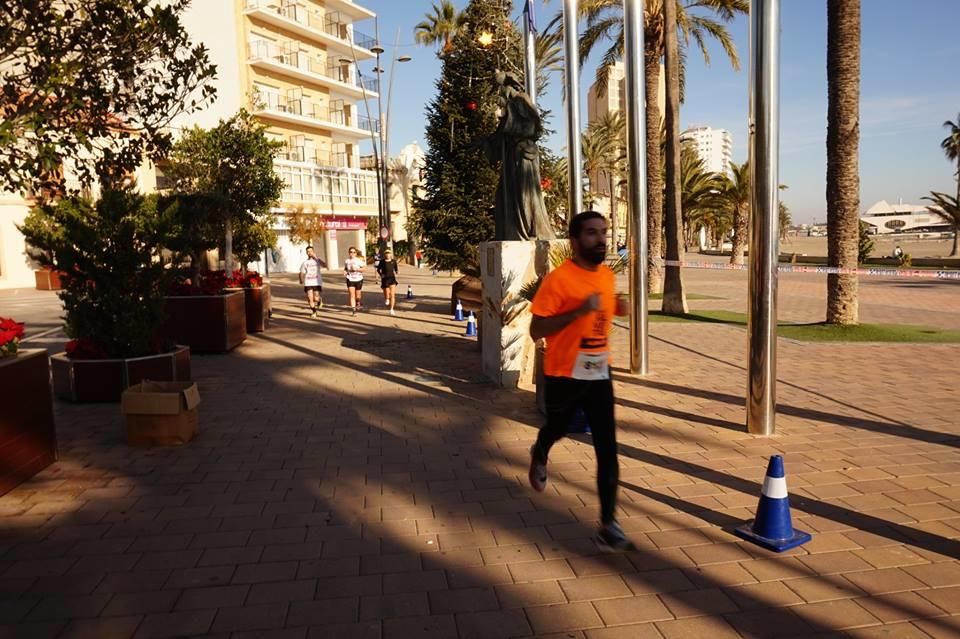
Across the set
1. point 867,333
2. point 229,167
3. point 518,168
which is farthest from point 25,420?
point 229,167

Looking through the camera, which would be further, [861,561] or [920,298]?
[920,298]

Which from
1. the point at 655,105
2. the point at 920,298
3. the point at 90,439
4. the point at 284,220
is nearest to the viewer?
the point at 90,439

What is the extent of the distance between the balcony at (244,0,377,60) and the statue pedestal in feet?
121

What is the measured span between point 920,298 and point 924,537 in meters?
18.8

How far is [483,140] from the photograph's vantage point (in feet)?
29.9

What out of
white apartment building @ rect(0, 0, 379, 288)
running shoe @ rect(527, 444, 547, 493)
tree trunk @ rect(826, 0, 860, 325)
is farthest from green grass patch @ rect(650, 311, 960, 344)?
white apartment building @ rect(0, 0, 379, 288)

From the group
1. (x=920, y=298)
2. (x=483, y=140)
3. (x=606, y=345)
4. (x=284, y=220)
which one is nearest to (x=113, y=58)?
(x=483, y=140)

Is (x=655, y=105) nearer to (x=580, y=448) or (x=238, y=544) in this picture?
(x=580, y=448)

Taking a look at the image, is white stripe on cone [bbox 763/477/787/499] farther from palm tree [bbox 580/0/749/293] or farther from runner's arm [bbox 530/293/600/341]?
palm tree [bbox 580/0/749/293]

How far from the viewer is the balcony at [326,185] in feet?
142

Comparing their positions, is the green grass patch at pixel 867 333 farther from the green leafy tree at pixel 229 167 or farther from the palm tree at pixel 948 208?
the palm tree at pixel 948 208

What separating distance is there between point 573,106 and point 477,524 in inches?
→ 242

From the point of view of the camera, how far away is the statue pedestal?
7.96 m

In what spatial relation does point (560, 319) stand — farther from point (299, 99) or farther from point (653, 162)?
point (299, 99)
